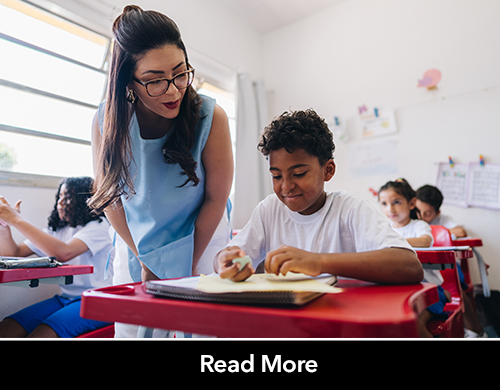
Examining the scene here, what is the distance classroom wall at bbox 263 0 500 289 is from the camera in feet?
9.29

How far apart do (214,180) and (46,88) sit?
1852 mm

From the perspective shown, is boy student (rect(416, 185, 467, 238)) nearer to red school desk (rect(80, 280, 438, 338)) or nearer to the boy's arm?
the boy's arm

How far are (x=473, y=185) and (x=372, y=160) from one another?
0.85 meters

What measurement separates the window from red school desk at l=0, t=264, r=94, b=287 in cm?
104

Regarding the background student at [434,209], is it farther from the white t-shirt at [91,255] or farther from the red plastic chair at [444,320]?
the white t-shirt at [91,255]

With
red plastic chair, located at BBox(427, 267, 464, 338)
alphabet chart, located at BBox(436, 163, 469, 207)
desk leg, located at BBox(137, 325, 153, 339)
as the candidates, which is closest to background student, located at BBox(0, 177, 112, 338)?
desk leg, located at BBox(137, 325, 153, 339)

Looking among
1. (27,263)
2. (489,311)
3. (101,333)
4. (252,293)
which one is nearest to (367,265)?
(252,293)

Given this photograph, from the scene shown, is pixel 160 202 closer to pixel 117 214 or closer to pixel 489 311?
pixel 117 214

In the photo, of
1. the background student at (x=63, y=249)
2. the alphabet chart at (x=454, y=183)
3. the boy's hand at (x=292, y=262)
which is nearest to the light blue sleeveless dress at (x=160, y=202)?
the boy's hand at (x=292, y=262)

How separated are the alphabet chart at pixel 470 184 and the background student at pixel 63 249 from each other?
8.74 ft

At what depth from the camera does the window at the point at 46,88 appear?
2.10 metres

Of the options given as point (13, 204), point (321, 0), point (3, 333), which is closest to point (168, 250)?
point (3, 333)
